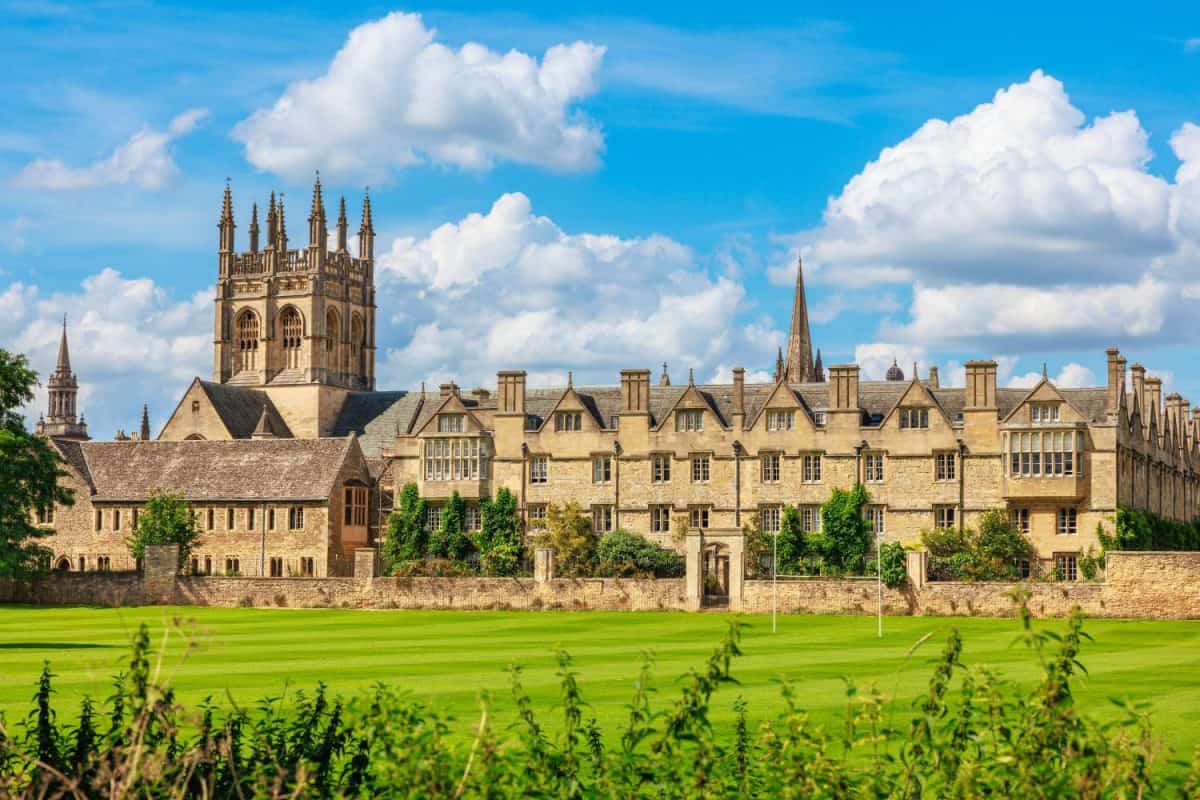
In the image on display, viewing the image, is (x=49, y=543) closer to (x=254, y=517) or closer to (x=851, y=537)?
(x=254, y=517)

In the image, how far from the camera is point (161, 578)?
64.3 metres

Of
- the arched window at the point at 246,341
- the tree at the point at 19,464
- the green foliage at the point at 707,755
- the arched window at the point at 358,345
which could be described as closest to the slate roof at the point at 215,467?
the tree at the point at 19,464

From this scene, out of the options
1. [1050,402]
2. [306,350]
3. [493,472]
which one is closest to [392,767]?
[1050,402]

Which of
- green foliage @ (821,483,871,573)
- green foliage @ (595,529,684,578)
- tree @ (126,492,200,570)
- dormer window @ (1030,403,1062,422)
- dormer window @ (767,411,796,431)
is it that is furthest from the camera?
tree @ (126,492,200,570)

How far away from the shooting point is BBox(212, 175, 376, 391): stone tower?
110500 mm

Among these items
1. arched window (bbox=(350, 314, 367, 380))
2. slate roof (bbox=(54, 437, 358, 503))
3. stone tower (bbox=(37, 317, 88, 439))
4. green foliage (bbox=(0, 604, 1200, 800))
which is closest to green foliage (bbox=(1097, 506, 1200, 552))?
slate roof (bbox=(54, 437, 358, 503))

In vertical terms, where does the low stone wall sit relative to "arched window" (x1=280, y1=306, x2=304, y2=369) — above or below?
below

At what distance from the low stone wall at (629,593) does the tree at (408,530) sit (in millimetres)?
12677

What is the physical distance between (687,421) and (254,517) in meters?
20.5

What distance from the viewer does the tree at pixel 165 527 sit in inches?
2908

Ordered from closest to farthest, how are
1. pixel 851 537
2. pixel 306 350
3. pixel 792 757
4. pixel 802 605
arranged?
1. pixel 792 757
2. pixel 802 605
3. pixel 851 537
4. pixel 306 350

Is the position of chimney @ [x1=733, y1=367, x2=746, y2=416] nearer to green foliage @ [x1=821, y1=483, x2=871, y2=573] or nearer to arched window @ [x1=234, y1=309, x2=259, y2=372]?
green foliage @ [x1=821, y1=483, x2=871, y2=573]

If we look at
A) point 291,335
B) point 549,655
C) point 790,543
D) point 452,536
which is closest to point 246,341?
point 291,335

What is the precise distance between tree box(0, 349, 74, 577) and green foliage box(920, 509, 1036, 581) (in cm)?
3183
